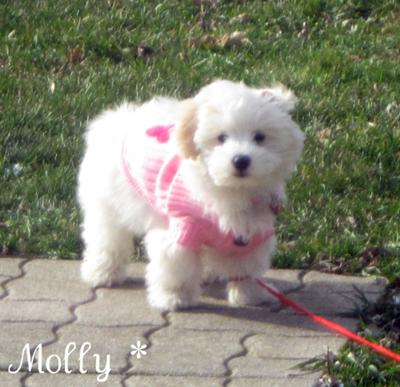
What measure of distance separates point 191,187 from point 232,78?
3244 mm

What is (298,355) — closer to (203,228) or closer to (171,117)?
(203,228)

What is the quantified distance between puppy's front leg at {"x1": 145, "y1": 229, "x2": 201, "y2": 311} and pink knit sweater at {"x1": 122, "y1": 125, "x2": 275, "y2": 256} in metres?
0.06

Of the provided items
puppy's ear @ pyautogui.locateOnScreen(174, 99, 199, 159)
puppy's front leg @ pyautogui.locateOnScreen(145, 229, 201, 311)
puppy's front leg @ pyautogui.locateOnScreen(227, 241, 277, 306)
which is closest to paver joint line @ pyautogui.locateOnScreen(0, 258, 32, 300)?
puppy's front leg @ pyautogui.locateOnScreen(145, 229, 201, 311)

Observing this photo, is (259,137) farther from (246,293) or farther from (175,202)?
(246,293)

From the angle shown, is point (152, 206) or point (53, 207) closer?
point (152, 206)

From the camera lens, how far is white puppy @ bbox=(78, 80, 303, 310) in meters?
5.51

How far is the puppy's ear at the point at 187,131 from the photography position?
18.3 ft

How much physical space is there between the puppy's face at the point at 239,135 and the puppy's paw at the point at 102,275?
91 cm

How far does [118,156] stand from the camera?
6059mm

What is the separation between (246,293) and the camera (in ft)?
19.9

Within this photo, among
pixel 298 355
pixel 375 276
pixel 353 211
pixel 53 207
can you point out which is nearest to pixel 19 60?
pixel 53 207

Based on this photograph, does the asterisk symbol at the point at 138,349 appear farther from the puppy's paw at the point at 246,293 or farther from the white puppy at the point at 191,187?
the puppy's paw at the point at 246,293

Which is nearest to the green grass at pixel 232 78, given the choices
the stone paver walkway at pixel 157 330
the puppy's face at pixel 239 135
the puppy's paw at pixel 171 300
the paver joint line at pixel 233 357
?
the stone paver walkway at pixel 157 330

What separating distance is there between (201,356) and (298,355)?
403 millimetres
